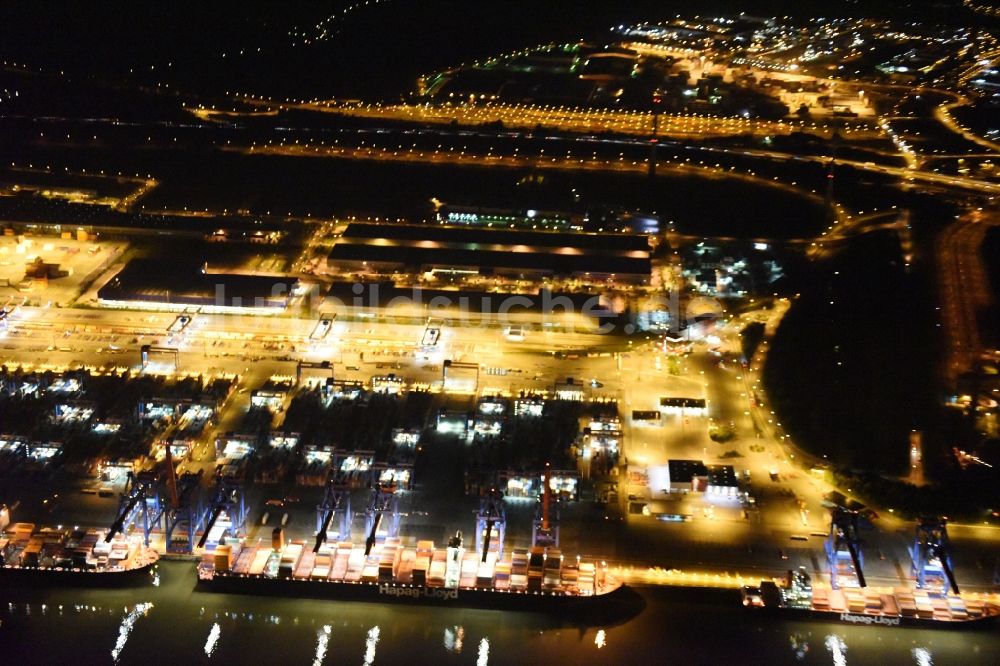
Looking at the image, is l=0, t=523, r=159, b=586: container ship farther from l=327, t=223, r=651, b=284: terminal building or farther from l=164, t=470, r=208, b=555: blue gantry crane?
l=327, t=223, r=651, b=284: terminal building

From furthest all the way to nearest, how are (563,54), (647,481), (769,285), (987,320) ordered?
(563,54) → (769,285) → (987,320) → (647,481)

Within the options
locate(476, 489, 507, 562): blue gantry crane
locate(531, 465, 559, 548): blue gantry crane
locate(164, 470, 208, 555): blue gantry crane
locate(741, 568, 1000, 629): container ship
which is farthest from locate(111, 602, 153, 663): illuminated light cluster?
locate(741, 568, 1000, 629): container ship

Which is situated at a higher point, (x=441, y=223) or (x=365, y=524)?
(x=441, y=223)

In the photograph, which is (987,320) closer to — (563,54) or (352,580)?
(352,580)

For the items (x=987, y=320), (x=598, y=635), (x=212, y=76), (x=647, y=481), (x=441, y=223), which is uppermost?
(x=212, y=76)

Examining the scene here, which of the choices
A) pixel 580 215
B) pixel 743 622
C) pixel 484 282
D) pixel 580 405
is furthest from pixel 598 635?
pixel 580 215

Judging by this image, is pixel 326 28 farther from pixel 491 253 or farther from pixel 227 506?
pixel 227 506

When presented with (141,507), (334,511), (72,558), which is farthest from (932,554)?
(72,558)

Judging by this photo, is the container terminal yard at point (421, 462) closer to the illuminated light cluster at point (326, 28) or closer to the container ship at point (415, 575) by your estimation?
the container ship at point (415, 575)
